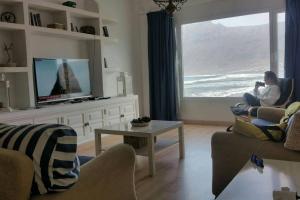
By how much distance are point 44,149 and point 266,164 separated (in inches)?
53.6

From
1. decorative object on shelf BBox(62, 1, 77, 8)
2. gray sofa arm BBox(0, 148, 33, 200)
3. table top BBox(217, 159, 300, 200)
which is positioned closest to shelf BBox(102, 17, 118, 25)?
decorative object on shelf BBox(62, 1, 77, 8)

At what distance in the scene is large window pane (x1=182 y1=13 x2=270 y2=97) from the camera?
18.8ft

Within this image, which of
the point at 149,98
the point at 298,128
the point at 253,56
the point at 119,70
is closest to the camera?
the point at 298,128

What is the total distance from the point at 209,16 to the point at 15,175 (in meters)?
5.42

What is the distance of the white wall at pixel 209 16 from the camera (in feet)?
18.6

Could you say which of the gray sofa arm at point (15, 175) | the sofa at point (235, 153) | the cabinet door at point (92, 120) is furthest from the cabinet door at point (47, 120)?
the gray sofa arm at point (15, 175)

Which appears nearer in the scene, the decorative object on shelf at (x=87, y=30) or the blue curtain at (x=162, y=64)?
the decorative object on shelf at (x=87, y=30)

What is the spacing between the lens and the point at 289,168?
191 cm

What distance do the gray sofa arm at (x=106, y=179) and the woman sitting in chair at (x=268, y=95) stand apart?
333 centimetres

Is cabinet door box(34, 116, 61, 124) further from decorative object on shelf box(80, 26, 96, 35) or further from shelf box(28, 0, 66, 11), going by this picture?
decorative object on shelf box(80, 26, 96, 35)

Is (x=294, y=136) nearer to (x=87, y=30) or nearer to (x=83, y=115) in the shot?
(x=83, y=115)

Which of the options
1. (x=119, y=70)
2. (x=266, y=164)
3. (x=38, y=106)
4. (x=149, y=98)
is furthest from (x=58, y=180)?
(x=149, y=98)

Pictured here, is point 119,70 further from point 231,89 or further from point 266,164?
point 266,164

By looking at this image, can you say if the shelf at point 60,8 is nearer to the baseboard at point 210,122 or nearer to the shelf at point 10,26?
the shelf at point 10,26
